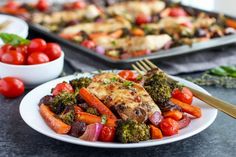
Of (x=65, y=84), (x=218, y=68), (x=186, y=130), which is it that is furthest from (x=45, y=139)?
(x=218, y=68)

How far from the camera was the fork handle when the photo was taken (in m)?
2.30

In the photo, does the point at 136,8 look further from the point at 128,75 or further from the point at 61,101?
the point at 61,101

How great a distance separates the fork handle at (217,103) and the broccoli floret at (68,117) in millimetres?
645

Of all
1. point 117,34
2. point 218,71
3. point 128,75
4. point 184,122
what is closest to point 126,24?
point 117,34

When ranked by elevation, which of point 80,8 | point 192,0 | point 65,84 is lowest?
point 192,0

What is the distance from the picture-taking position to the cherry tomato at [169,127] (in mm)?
2195

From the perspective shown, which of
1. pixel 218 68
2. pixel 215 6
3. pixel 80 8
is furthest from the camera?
pixel 215 6

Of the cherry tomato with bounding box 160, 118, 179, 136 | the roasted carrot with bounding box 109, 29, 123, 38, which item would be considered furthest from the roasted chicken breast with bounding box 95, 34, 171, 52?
the cherry tomato with bounding box 160, 118, 179, 136

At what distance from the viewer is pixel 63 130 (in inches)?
86.9

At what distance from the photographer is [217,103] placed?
2.41 meters

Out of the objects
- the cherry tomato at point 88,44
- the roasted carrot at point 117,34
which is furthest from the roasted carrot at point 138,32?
the cherry tomato at point 88,44

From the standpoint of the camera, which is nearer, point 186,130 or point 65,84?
point 186,130

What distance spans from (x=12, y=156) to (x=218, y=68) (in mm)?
1556

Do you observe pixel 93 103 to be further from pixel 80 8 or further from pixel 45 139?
pixel 80 8
